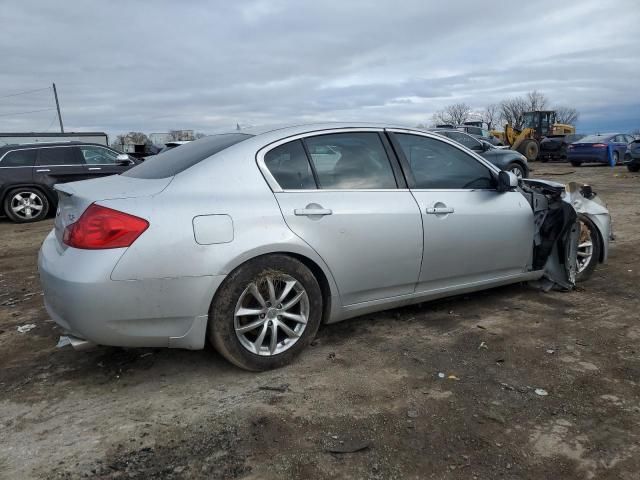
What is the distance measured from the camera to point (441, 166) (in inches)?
158

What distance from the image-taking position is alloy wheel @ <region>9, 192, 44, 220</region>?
34.3ft

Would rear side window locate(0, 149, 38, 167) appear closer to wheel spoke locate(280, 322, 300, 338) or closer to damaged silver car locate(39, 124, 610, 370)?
damaged silver car locate(39, 124, 610, 370)

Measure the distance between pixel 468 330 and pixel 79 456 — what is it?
106 inches

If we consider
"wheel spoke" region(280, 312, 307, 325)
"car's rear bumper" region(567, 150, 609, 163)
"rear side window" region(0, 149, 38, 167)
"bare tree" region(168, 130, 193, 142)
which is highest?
"bare tree" region(168, 130, 193, 142)

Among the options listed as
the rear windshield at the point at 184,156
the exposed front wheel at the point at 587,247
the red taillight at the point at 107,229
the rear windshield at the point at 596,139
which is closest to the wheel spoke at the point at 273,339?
the red taillight at the point at 107,229

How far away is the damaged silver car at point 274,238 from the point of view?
2.79 meters

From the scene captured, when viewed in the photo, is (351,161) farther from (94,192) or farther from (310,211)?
(94,192)

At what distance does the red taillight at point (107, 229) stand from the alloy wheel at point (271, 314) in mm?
704

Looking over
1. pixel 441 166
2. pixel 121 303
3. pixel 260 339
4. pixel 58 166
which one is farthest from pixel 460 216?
pixel 58 166

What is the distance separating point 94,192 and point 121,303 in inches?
29.4

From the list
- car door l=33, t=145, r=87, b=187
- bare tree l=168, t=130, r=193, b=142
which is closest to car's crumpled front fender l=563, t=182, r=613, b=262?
car door l=33, t=145, r=87, b=187

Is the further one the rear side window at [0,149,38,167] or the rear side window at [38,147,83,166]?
the rear side window at [38,147,83,166]

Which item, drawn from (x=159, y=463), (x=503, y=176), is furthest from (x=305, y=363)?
(x=503, y=176)

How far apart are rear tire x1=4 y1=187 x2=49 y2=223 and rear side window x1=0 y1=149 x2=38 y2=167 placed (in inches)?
19.9
